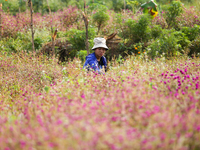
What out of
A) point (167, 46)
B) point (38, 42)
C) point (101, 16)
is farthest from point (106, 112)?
point (38, 42)

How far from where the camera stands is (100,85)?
2.98 meters

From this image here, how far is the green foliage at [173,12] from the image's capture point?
25.3 feet

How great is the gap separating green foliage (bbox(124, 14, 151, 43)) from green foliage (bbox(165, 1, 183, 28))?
5.25 ft

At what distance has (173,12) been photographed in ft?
25.9

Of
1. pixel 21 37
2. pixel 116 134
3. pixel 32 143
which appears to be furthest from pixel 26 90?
pixel 21 37

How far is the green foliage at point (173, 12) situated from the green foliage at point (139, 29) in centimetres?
160

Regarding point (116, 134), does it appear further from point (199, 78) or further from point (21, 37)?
point (21, 37)

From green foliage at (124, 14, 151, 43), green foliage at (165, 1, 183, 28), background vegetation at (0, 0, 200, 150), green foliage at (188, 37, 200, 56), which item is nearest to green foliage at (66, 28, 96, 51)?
green foliage at (124, 14, 151, 43)

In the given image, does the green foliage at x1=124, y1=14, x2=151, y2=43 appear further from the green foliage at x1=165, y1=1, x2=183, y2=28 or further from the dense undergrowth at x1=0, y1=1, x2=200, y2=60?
the green foliage at x1=165, y1=1, x2=183, y2=28

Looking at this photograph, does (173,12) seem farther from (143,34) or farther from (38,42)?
(38,42)

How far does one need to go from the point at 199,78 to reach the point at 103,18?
629 centimetres

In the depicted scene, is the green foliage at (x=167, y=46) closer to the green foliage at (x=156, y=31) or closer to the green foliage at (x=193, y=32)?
the green foliage at (x=156, y=31)

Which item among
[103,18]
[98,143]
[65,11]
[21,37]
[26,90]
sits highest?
[65,11]

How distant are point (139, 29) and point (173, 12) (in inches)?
82.6
